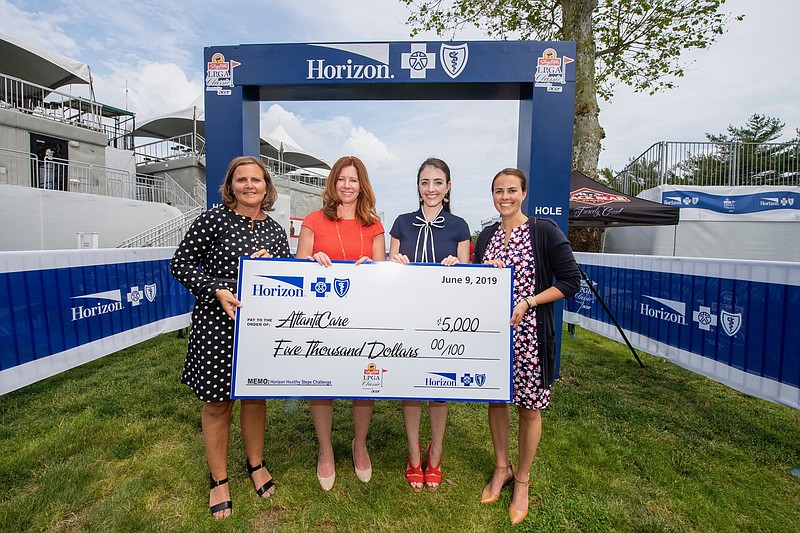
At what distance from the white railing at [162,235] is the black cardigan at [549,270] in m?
14.1

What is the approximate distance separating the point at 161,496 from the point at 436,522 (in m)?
1.74

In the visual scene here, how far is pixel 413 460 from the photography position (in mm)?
2637

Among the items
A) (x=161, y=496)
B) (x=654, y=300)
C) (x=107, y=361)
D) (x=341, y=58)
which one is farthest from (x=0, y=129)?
(x=654, y=300)

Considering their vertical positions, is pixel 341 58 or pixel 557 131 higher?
pixel 341 58

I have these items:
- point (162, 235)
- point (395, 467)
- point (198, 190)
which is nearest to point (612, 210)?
point (395, 467)

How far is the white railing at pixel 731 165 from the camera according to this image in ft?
41.3

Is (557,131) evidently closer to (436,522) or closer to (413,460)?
(413,460)

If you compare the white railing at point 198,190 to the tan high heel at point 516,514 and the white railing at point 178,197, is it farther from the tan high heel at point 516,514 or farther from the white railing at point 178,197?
the tan high heel at point 516,514

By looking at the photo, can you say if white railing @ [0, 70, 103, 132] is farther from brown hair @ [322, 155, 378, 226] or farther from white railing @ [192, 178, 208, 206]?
brown hair @ [322, 155, 378, 226]

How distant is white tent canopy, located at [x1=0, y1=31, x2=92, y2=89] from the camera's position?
54.3 feet

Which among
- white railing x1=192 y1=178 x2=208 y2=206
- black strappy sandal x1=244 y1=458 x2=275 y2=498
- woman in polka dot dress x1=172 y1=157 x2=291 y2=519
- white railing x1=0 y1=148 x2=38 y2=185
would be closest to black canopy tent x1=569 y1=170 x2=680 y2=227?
woman in polka dot dress x1=172 y1=157 x2=291 y2=519

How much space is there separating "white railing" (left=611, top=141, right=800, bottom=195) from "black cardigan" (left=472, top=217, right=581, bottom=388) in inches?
534

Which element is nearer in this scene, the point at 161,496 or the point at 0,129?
the point at 161,496

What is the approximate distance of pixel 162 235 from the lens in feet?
48.1
